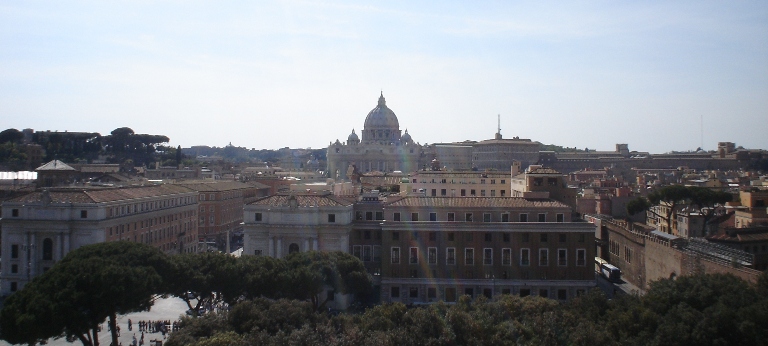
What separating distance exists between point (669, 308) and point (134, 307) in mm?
17067

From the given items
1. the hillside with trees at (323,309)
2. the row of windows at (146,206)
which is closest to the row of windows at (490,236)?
the hillside with trees at (323,309)

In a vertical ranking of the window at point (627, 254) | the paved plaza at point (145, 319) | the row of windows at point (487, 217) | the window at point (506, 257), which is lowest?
the paved plaza at point (145, 319)

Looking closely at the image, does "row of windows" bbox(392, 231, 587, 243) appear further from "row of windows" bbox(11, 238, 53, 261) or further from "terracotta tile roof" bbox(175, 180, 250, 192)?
"terracotta tile roof" bbox(175, 180, 250, 192)

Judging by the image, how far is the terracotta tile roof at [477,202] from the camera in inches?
1367

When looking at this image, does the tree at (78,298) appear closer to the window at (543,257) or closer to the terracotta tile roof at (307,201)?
the terracotta tile roof at (307,201)

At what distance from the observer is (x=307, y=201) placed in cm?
3572

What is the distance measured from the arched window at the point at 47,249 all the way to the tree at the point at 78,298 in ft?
33.5

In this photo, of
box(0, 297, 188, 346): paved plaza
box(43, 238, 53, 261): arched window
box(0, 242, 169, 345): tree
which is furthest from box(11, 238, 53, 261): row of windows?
box(0, 242, 169, 345): tree

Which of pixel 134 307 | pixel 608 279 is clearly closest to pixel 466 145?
Result: pixel 608 279

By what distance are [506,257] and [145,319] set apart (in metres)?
15.3

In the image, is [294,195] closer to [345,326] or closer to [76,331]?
[76,331]

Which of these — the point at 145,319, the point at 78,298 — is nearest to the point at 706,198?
the point at 145,319

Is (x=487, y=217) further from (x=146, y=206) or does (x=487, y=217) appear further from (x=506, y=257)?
(x=146, y=206)

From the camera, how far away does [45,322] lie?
78.9 ft
